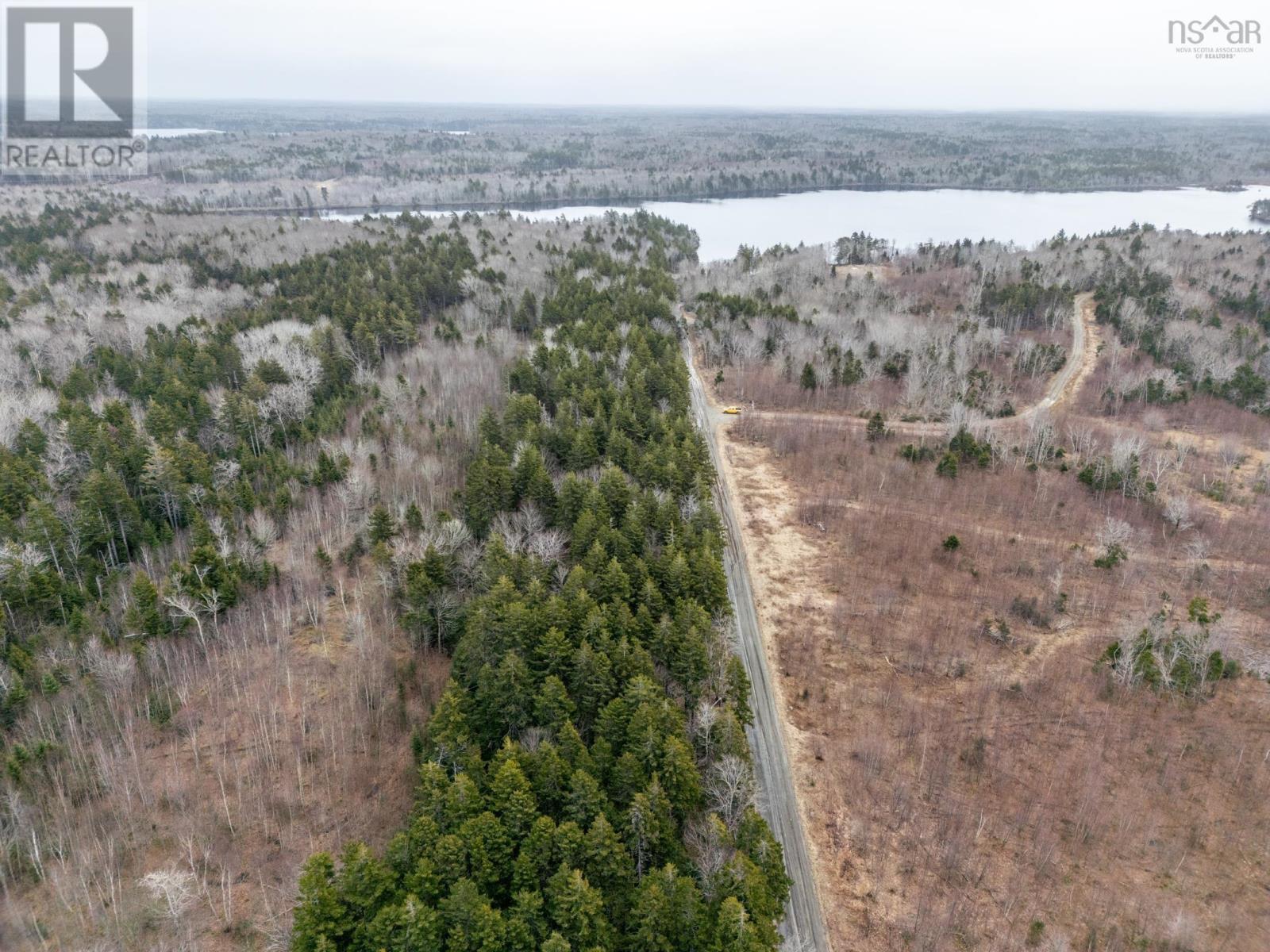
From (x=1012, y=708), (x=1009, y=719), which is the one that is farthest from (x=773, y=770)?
(x=1012, y=708)

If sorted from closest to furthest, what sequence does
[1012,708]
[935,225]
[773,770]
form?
[773,770]
[1012,708]
[935,225]

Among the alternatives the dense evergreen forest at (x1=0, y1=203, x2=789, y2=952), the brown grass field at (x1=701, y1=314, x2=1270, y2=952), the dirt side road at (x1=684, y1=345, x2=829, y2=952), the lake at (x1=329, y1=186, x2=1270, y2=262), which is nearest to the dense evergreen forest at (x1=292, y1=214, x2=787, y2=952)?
the dense evergreen forest at (x1=0, y1=203, x2=789, y2=952)

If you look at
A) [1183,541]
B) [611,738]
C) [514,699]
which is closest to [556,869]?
[611,738]

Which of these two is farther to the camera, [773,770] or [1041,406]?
[1041,406]

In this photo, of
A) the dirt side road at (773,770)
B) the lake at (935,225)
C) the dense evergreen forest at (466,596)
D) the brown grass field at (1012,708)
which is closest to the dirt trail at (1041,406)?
the brown grass field at (1012,708)

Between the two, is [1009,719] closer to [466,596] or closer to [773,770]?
[773,770]

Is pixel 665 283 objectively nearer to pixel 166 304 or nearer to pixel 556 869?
pixel 166 304

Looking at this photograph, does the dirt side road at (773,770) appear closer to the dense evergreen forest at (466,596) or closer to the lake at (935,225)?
the dense evergreen forest at (466,596)
